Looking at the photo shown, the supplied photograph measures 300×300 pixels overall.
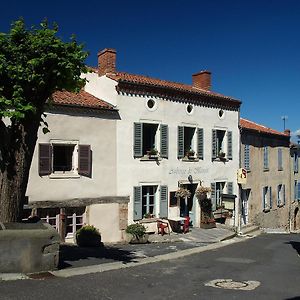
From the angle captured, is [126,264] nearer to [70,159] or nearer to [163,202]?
[70,159]

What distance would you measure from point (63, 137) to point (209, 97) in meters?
8.41

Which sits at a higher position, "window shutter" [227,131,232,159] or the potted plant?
"window shutter" [227,131,232,159]

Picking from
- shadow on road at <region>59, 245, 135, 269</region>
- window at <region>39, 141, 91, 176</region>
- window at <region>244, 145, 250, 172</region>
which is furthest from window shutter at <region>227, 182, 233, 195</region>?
shadow on road at <region>59, 245, 135, 269</region>

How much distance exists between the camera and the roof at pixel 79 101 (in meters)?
15.6

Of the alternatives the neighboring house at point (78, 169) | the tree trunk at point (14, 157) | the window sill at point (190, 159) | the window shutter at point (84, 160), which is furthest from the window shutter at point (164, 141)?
the tree trunk at point (14, 157)

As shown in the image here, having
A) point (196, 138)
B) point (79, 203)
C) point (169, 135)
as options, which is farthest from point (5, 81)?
point (196, 138)

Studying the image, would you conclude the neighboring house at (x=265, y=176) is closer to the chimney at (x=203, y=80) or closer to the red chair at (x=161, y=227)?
the chimney at (x=203, y=80)

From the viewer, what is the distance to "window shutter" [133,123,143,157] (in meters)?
17.6

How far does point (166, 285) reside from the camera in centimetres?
962

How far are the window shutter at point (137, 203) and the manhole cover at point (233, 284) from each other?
741 centimetres

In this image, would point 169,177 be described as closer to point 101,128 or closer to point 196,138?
point 196,138

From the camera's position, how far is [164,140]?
733 inches

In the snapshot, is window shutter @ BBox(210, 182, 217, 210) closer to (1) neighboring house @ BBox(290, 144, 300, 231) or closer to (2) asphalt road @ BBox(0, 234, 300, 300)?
(2) asphalt road @ BBox(0, 234, 300, 300)

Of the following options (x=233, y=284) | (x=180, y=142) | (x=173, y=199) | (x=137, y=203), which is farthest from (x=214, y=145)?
(x=233, y=284)
